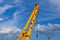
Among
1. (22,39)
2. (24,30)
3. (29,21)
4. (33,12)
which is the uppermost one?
(33,12)

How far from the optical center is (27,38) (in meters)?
45.8

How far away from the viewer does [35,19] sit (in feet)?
159

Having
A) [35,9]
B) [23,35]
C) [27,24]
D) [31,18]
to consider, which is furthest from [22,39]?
[35,9]

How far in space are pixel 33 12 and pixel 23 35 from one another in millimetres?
10368

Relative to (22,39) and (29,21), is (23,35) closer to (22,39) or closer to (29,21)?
(22,39)

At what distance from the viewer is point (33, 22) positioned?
4703 cm

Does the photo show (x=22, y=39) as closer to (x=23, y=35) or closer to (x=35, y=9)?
(x=23, y=35)

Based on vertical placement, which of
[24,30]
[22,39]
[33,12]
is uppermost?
[33,12]

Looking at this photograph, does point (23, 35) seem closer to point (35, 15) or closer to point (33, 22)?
point (33, 22)

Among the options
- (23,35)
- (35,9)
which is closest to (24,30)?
(23,35)

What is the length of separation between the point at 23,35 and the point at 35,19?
8095 millimetres

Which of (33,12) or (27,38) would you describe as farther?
(33,12)

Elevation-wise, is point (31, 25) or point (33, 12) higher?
point (33, 12)

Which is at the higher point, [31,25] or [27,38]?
[31,25]
